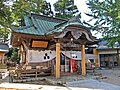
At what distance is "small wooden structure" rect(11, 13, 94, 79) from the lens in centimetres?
1141

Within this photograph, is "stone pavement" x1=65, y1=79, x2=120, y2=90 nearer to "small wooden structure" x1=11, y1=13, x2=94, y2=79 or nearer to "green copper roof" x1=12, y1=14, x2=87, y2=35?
"small wooden structure" x1=11, y1=13, x2=94, y2=79

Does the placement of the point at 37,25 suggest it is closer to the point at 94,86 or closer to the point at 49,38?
the point at 49,38

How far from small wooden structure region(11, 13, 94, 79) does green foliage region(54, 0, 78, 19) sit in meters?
15.9

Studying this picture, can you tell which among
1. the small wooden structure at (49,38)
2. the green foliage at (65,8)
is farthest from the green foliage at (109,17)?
the green foliage at (65,8)

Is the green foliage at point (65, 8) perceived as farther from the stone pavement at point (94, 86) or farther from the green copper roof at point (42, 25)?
the stone pavement at point (94, 86)

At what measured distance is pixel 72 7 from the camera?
3023 cm

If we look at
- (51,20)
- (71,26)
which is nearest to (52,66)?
(71,26)

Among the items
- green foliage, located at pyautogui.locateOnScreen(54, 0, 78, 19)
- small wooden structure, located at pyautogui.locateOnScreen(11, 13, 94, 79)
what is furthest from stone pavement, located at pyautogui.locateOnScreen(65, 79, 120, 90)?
green foliage, located at pyautogui.locateOnScreen(54, 0, 78, 19)

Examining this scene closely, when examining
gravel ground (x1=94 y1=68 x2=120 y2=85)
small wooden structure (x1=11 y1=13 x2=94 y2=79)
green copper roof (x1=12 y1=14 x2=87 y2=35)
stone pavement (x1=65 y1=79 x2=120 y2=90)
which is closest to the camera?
stone pavement (x1=65 y1=79 x2=120 y2=90)

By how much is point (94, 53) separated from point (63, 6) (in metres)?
10.6

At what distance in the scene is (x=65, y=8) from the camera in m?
29.8

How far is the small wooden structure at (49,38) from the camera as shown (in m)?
11.4

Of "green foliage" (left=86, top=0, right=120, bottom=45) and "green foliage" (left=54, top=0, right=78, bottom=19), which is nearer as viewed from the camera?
"green foliage" (left=86, top=0, right=120, bottom=45)

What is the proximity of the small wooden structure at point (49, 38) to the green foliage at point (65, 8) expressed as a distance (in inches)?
624
